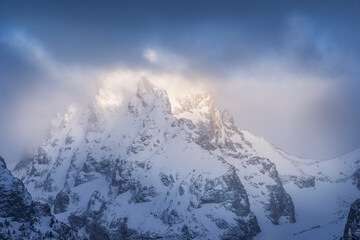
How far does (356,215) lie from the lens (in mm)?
197625

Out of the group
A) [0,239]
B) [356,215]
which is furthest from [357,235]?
[0,239]

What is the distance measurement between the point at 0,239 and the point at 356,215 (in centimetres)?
14519

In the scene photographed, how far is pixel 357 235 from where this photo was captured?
19062cm

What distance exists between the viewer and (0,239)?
19925cm

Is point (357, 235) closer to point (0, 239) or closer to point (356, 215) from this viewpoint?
point (356, 215)

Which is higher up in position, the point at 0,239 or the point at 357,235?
the point at 0,239

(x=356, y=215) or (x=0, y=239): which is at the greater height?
(x=0, y=239)

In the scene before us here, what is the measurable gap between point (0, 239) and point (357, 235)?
469ft

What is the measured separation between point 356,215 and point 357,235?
32.0ft
